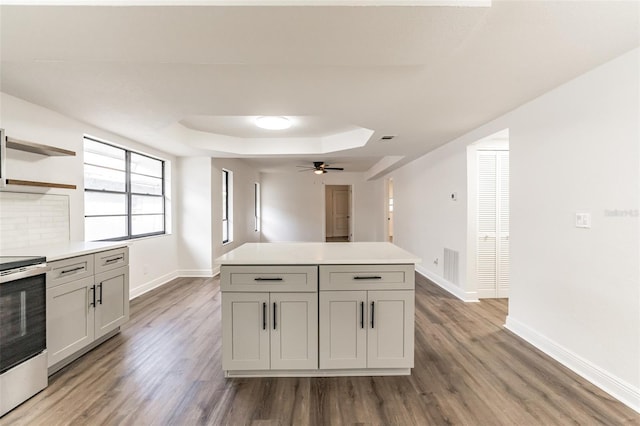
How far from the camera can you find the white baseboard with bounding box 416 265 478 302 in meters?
3.93

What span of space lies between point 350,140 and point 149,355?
379 centimetres

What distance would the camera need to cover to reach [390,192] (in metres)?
8.85

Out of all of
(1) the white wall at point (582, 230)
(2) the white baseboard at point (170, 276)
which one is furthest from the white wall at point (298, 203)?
(1) the white wall at point (582, 230)

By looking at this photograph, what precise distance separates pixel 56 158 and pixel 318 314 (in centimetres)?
312

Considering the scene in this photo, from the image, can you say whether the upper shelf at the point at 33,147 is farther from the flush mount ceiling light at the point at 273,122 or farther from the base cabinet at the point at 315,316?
the flush mount ceiling light at the point at 273,122

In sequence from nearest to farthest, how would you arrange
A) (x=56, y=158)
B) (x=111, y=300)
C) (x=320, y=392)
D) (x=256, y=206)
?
(x=320, y=392), (x=111, y=300), (x=56, y=158), (x=256, y=206)

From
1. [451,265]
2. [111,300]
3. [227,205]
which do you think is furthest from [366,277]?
[227,205]

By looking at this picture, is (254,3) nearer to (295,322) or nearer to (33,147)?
(295,322)

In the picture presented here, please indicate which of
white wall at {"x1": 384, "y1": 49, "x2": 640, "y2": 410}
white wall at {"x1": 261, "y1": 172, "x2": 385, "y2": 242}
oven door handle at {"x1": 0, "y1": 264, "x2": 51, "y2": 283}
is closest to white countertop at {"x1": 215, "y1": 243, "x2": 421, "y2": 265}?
oven door handle at {"x1": 0, "y1": 264, "x2": 51, "y2": 283}

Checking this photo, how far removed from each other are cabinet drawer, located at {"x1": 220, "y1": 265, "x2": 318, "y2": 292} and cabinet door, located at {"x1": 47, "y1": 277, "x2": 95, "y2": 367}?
128 cm

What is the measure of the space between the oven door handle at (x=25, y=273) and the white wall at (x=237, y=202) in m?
3.29

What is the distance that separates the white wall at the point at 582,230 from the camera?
1910mm

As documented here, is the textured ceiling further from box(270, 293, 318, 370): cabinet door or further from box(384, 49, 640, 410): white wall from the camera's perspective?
box(270, 293, 318, 370): cabinet door

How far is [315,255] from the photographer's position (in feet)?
7.51
